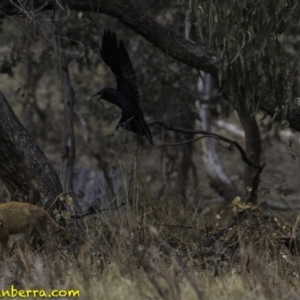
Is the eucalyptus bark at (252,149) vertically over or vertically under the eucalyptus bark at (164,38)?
under

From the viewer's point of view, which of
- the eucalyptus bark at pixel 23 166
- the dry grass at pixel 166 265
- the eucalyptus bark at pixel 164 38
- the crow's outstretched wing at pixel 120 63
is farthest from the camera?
the eucalyptus bark at pixel 164 38

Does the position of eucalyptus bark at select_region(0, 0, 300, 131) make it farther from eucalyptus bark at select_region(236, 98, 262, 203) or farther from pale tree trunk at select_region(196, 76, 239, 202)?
pale tree trunk at select_region(196, 76, 239, 202)

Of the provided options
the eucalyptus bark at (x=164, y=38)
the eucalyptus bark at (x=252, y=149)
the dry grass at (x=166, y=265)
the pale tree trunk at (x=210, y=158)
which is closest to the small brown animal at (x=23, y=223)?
the dry grass at (x=166, y=265)

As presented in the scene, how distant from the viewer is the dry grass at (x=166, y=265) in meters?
4.96

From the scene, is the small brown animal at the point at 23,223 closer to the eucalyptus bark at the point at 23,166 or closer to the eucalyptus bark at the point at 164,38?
the eucalyptus bark at the point at 23,166

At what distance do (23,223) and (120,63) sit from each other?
6.06 feet

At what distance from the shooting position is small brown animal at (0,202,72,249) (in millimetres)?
6602

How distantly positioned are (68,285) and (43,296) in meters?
0.16

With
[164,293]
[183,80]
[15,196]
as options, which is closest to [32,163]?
[15,196]

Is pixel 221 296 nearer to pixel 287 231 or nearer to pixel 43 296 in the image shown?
pixel 43 296

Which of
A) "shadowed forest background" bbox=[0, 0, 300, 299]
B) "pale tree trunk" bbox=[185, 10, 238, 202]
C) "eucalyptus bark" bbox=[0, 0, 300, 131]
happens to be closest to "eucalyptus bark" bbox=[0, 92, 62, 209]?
"shadowed forest background" bbox=[0, 0, 300, 299]

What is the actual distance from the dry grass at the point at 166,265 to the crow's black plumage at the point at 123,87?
804 millimetres

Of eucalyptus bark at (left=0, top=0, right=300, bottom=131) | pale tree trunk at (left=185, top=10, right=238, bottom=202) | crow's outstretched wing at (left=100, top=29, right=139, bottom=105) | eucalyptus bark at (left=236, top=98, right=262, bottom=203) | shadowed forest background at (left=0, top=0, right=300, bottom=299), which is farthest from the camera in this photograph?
pale tree trunk at (left=185, top=10, right=238, bottom=202)

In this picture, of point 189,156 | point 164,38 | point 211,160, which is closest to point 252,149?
point 164,38
